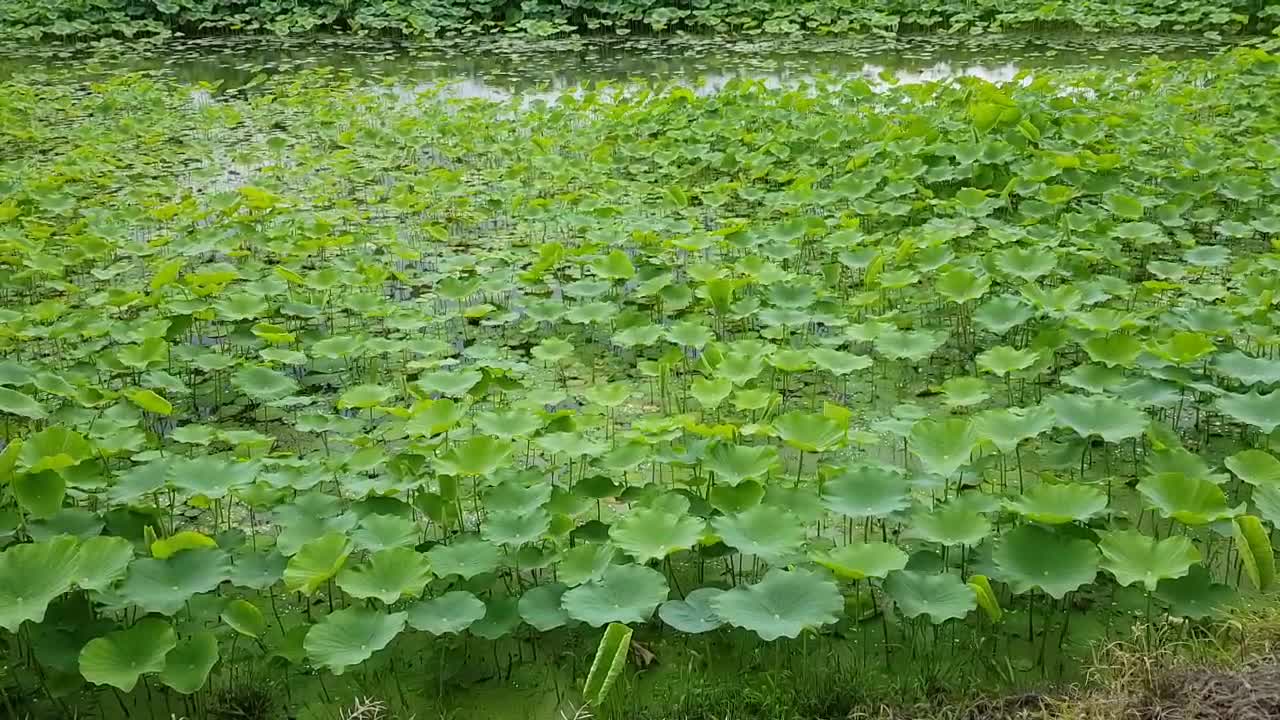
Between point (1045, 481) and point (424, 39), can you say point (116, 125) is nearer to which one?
point (424, 39)

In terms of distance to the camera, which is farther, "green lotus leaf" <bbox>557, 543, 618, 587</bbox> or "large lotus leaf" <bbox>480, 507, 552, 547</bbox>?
"large lotus leaf" <bbox>480, 507, 552, 547</bbox>

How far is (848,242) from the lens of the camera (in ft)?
13.8

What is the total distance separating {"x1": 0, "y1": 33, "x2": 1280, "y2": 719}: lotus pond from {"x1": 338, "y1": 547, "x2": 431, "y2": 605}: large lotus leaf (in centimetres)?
1

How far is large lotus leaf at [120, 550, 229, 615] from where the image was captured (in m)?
2.15

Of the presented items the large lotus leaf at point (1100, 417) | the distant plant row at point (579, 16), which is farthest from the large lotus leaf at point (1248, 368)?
the distant plant row at point (579, 16)

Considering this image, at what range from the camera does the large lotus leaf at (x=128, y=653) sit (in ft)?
6.39

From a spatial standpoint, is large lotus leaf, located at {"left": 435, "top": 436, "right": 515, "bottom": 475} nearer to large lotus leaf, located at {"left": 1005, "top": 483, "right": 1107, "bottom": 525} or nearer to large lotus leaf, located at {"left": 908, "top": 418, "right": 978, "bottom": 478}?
large lotus leaf, located at {"left": 908, "top": 418, "right": 978, "bottom": 478}

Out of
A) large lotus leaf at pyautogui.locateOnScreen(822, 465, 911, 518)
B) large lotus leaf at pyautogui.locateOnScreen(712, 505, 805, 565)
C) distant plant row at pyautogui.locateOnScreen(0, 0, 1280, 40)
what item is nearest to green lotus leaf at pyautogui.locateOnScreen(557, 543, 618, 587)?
large lotus leaf at pyautogui.locateOnScreen(712, 505, 805, 565)

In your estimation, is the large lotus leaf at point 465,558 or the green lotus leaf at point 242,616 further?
the large lotus leaf at point 465,558

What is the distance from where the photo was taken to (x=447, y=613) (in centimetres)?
217

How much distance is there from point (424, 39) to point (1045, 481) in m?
11.1

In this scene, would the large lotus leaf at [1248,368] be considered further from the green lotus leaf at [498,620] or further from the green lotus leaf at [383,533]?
the green lotus leaf at [383,533]

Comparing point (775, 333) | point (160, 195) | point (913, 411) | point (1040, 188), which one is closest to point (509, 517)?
point (913, 411)

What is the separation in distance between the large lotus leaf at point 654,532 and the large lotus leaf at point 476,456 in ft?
1.26
